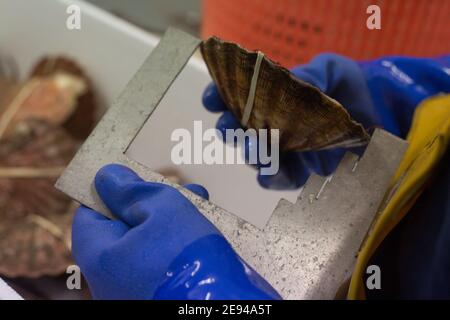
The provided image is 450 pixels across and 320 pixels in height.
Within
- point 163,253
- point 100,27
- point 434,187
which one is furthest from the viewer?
point 100,27

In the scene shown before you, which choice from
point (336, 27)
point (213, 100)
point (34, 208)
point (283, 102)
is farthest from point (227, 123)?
point (34, 208)

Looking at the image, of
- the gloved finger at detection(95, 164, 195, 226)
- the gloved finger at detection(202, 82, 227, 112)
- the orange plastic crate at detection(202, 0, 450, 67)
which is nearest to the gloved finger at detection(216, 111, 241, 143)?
the gloved finger at detection(202, 82, 227, 112)

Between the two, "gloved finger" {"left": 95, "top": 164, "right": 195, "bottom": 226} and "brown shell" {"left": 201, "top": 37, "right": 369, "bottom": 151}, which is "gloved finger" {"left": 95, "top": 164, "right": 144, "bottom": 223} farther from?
"brown shell" {"left": 201, "top": 37, "right": 369, "bottom": 151}

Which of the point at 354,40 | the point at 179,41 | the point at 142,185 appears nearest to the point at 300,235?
the point at 142,185

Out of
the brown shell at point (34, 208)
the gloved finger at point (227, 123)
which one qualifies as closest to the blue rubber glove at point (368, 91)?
the gloved finger at point (227, 123)

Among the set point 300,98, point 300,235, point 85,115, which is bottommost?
point 85,115

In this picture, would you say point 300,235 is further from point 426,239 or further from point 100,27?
point 100,27
